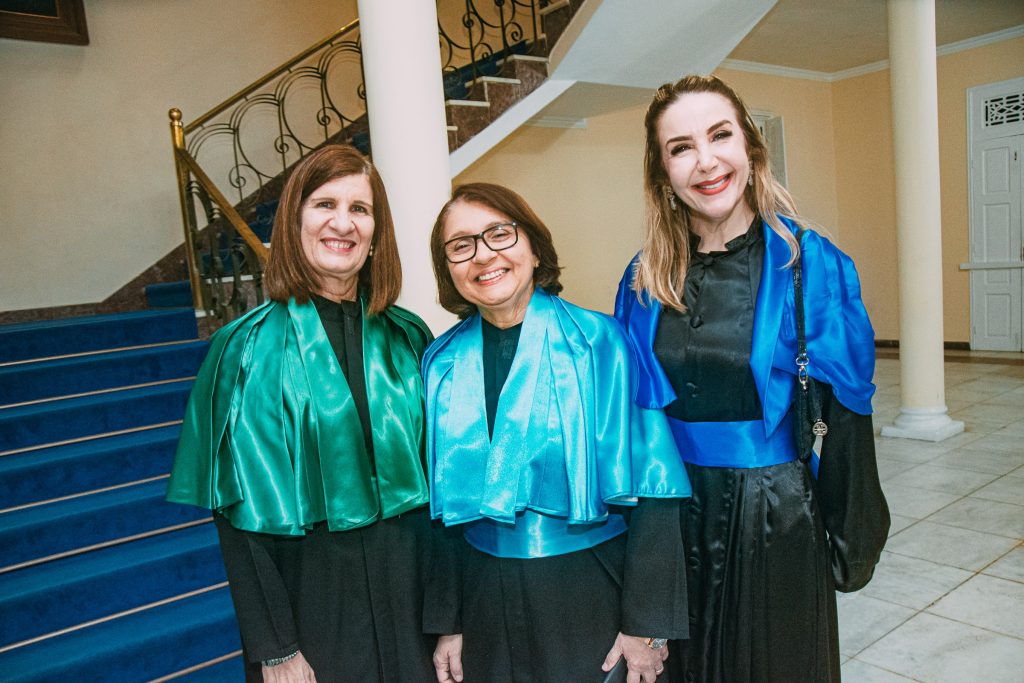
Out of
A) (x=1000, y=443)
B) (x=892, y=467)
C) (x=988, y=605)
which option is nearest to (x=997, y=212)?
(x=1000, y=443)

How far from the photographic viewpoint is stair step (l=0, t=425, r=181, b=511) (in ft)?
11.0

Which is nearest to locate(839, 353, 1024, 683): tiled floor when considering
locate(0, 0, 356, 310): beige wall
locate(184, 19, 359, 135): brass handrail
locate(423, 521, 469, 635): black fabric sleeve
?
locate(423, 521, 469, 635): black fabric sleeve

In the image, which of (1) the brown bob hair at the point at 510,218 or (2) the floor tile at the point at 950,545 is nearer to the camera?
(1) the brown bob hair at the point at 510,218

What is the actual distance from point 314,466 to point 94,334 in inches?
143

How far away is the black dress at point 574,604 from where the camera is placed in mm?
1418

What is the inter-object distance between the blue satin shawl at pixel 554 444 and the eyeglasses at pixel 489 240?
0.49ft

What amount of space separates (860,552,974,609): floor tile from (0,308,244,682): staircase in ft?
9.11

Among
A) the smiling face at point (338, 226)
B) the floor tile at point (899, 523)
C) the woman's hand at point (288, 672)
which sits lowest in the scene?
the floor tile at point (899, 523)

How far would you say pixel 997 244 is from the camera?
9102 mm

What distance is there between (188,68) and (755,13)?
14.5 ft

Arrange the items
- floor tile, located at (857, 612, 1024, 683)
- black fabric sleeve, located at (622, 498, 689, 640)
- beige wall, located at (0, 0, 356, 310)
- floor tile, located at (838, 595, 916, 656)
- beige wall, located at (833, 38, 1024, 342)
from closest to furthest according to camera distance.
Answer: black fabric sleeve, located at (622, 498, 689, 640)
floor tile, located at (857, 612, 1024, 683)
floor tile, located at (838, 595, 916, 656)
beige wall, located at (0, 0, 356, 310)
beige wall, located at (833, 38, 1024, 342)

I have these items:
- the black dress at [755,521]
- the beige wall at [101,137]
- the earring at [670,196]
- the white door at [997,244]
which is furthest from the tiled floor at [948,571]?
the beige wall at [101,137]

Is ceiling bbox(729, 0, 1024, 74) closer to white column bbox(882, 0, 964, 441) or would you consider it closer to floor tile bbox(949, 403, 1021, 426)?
white column bbox(882, 0, 964, 441)

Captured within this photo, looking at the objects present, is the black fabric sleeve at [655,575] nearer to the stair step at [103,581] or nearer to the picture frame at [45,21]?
the stair step at [103,581]
